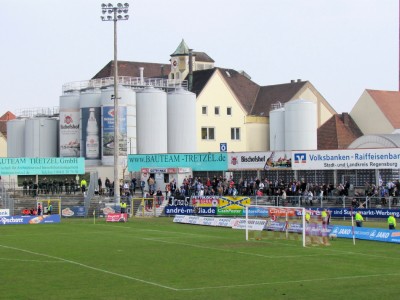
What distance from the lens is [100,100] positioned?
274 feet

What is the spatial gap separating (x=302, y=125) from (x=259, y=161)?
21522 millimetres

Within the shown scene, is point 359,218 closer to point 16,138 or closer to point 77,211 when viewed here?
point 77,211

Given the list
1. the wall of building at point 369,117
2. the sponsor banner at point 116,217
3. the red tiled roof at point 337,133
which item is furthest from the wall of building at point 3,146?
the sponsor banner at point 116,217

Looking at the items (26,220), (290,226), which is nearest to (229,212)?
(26,220)

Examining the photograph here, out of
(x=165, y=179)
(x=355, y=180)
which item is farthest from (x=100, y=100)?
(x=355, y=180)

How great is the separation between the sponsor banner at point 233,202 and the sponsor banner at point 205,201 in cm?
44

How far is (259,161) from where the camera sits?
216 feet

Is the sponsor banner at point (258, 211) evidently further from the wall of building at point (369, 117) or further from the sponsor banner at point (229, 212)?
the wall of building at point (369, 117)

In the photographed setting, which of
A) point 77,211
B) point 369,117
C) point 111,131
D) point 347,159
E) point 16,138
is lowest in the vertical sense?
point 77,211

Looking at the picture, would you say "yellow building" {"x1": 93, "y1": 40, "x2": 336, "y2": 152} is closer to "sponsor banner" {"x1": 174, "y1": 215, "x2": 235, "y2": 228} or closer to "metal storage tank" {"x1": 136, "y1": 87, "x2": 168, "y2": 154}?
"metal storage tank" {"x1": 136, "y1": 87, "x2": 168, "y2": 154}

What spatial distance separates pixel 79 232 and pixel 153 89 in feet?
131

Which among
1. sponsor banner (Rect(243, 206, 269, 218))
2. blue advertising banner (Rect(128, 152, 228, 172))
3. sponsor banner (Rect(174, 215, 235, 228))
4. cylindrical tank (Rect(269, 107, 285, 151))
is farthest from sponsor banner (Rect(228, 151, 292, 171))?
cylindrical tank (Rect(269, 107, 285, 151))

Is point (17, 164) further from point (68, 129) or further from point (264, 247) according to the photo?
point (264, 247)

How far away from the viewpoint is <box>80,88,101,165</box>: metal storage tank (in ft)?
272
